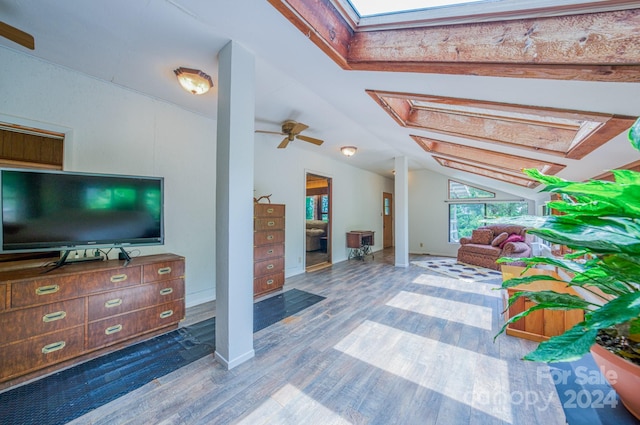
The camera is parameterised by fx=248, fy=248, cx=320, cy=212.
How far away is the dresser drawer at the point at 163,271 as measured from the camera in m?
2.33

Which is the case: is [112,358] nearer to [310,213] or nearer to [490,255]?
[490,255]

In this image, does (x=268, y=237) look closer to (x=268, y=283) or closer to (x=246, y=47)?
(x=268, y=283)

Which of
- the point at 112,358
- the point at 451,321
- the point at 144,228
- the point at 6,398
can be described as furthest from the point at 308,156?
the point at 6,398

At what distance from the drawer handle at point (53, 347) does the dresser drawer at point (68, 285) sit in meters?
0.33

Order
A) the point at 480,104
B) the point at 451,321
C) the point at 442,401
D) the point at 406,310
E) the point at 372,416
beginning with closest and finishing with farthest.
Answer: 1. the point at 372,416
2. the point at 442,401
3. the point at 480,104
4. the point at 451,321
5. the point at 406,310

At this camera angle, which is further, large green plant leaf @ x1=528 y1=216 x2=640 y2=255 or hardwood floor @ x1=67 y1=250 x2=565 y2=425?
hardwood floor @ x1=67 y1=250 x2=565 y2=425

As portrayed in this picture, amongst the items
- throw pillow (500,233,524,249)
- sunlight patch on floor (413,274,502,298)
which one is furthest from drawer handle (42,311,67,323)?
throw pillow (500,233,524,249)

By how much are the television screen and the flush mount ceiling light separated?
98 centimetres

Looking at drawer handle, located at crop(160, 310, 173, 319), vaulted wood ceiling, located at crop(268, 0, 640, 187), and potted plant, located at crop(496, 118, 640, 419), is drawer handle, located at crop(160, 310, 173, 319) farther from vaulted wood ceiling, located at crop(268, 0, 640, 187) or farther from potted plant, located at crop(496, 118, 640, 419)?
potted plant, located at crop(496, 118, 640, 419)

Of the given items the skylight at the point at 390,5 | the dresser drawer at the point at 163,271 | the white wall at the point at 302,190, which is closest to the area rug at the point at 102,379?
the dresser drawer at the point at 163,271

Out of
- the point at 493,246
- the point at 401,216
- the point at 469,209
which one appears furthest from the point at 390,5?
the point at 469,209

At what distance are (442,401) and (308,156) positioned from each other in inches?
175

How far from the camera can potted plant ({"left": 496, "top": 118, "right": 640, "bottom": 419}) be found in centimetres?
40

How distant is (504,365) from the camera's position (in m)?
1.97
